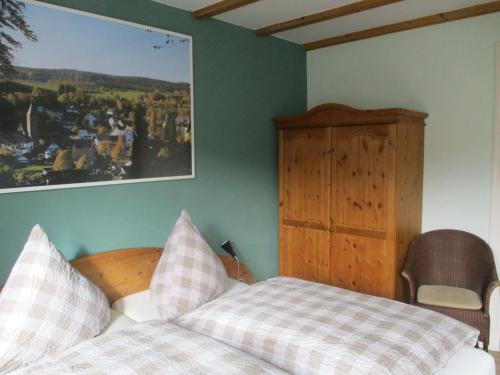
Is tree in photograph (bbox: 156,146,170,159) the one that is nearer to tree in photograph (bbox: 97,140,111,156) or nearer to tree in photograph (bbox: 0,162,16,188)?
tree in photograph (bbox: 97,140,111,156)

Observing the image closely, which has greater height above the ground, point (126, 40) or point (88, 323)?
point (126, 40)

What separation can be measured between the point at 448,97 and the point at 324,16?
1.15 metres

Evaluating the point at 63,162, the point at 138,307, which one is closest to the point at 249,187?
the point at 138,307

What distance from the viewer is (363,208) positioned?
3.32 meters

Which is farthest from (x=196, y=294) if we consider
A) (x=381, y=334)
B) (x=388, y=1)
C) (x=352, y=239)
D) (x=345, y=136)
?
(x=388, y=1)

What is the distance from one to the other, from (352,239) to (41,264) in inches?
86.9

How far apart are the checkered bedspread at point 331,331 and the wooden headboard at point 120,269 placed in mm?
535

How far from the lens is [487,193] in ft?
10.5

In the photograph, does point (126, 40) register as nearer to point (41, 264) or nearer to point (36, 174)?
point (36, 174)

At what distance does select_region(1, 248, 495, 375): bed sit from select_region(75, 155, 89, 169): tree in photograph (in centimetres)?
53

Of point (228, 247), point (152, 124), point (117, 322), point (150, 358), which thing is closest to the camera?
point (150, 358)

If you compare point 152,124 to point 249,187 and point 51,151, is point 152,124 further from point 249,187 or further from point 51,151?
point 249,187

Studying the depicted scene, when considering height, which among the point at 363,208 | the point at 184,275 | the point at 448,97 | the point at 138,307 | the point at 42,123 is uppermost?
the point at 448,97

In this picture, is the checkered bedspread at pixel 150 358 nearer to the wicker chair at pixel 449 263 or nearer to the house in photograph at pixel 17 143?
the house in photograph at pixel 17 143
